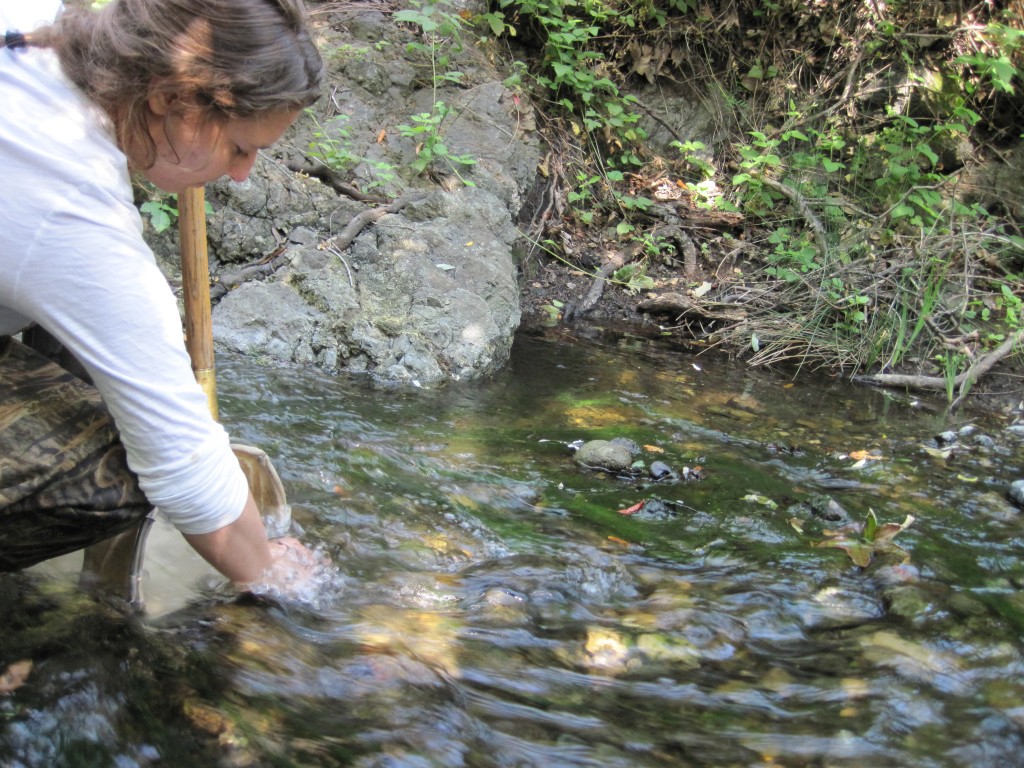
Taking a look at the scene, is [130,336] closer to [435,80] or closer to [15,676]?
[15,676]

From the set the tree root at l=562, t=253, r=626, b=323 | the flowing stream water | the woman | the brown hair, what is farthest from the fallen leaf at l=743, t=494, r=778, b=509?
the tree root at l=562, t=253, r=626, b=323

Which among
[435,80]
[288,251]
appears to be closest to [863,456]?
[288,251]

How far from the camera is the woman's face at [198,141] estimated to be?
1.43 meters

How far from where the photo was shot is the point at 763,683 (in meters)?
2.04

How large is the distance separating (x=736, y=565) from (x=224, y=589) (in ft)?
5.04

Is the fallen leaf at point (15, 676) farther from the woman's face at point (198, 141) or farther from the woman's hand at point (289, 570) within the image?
the woman's face at point (198, 141)

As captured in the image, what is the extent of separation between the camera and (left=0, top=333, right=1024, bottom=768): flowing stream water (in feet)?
5.52

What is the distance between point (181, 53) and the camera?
134 cm

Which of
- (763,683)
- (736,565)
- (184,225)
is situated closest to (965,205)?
(736,565)

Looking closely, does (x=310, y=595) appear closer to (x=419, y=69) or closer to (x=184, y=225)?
(x=184, y=225)

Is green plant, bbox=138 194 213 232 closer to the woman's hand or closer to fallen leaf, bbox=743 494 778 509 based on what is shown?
the woman's hand

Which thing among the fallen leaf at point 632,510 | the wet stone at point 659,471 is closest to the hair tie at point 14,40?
the fallen leaf at point 632,510

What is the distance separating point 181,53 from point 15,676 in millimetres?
1197

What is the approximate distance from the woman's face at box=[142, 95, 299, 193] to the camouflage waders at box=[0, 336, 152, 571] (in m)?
0.46
